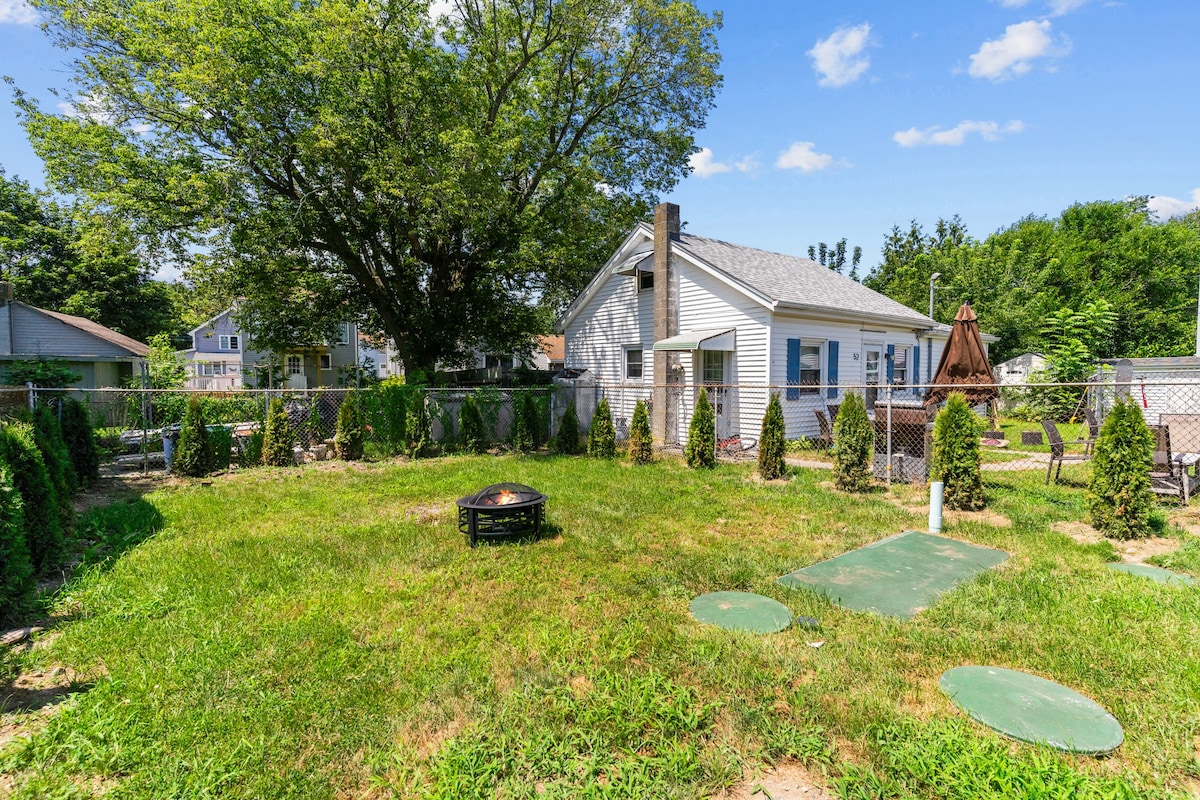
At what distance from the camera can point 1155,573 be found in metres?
4.62

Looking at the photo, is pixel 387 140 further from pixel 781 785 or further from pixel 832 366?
pixel 781 785

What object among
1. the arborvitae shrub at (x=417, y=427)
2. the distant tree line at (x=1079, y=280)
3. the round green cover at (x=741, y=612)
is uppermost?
the distant tree line at (x=1079, y=280)

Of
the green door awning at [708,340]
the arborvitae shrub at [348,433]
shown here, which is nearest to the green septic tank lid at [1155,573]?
the green door awning at [708,340]

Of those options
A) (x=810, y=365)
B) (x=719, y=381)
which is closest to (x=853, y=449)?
(x=719, y=381)

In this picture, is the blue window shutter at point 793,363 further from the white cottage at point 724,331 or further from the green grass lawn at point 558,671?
the green grass lawn at point 558,671

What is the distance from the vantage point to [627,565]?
503 centimetres

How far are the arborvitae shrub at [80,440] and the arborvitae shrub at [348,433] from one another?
148 inches

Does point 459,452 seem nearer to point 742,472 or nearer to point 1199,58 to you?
point 742,472

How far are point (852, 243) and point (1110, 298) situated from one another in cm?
1816

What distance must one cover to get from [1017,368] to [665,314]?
17.4 meters

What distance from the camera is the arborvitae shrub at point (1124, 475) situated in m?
5.50

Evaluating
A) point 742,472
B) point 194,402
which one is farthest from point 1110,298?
point 194,402

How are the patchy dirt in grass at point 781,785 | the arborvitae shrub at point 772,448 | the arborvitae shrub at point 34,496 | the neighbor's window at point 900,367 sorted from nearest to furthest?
the patchy dirt in grass at point 781,785 → the arborvitae shrub at point 34,496 → the arborvitae shrub at point 772,448 → the neighbor's window at point 900,367

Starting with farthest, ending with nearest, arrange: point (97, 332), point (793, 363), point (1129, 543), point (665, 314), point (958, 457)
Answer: point (97, 332)
point (665, 314)
point (793, 363)
point (958, 457)
point (1129, 543)
